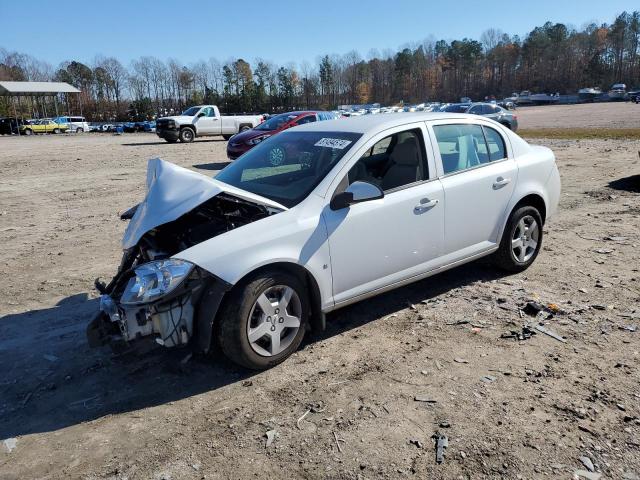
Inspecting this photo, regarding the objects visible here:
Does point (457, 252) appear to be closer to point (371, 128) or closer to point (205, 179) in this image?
point (371, 128)

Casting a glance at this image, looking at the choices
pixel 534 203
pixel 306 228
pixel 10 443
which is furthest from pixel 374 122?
pixel 10 443

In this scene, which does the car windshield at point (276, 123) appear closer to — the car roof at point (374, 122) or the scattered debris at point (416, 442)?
the car roof at point (374, 122)

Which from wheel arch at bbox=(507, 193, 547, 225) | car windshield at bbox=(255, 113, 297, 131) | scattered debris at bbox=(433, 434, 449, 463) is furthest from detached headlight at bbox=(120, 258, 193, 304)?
car windshield at bbox=(255, 113, 297, 131)

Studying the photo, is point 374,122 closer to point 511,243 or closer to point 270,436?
point 511,243

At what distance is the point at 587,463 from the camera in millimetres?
2715

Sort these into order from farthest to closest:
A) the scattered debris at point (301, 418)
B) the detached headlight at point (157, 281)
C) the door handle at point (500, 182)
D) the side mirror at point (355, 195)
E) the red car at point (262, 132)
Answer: the red car at point (262, 132) < the door handle at point (500, 182) < the side mirror at point (355, 195) < the detached headlight at point (157, 281) < the scattered debris at point (301, 418)

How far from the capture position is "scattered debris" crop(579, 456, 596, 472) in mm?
2677

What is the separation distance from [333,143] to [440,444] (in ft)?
8.40

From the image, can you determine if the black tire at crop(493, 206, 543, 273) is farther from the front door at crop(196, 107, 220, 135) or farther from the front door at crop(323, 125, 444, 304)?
the front door at crop(196, 107, 220, 135)

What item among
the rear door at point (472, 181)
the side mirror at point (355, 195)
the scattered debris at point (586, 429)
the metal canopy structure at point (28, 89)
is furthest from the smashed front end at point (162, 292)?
the metal canopy structure at point (28, 89)

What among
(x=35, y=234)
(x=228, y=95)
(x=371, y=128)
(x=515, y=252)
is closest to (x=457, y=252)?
(x=515, y=252)

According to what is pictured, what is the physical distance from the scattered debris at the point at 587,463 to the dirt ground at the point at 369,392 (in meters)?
0.03

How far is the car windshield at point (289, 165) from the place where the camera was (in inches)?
162

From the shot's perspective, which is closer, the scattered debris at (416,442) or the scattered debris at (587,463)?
the scattered debris at (587,463)
